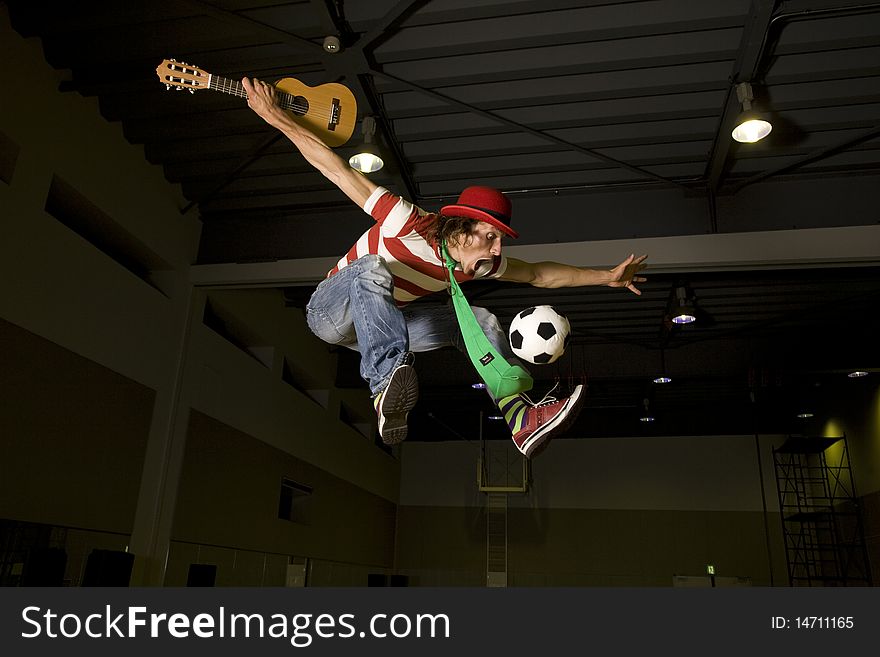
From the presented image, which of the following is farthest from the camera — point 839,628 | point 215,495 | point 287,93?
point 215,495

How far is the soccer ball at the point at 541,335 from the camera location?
2750 millimetres

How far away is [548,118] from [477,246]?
10.0 ft

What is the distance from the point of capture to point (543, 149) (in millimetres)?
5598

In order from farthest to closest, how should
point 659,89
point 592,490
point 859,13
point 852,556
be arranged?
point 592,490 → point 852,556 → point 659,89 → point 859,13

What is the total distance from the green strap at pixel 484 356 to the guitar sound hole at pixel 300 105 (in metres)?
0.94

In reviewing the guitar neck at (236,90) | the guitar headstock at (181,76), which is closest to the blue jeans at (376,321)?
the guitar neck at (236,90)

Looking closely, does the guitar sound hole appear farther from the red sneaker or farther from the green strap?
the red sneaker

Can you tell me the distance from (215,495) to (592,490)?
27.0ft

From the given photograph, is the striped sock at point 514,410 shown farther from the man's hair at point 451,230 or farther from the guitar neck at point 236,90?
the guitar neck at point 236,90

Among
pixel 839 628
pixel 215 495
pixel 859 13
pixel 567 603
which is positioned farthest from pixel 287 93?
pixel 215 495

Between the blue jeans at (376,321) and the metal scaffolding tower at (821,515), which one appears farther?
the metal scaffolding tower at (821,515)

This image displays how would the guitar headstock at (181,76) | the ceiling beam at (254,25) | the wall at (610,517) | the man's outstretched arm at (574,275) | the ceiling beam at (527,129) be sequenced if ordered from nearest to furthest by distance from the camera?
1. the guitar headstock at (181,76)
2. the man's outstretched arm at (574,275)
3. the ceiling beam at (254,25)
4. the ceiling beam at (527,129)
5. the wall at (610,517)

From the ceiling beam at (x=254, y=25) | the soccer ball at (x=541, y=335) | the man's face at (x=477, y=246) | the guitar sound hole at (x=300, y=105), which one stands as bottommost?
the soccer ball at (x=541, y=335)

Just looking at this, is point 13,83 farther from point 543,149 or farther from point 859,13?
point 859,13
